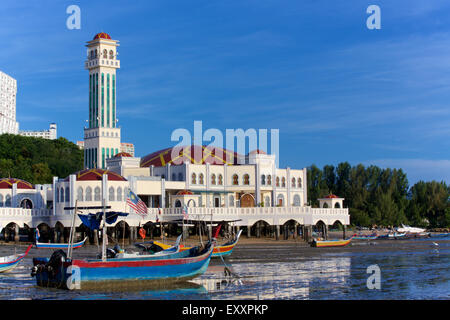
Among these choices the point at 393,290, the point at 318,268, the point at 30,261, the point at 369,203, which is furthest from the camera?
the point at 369,203

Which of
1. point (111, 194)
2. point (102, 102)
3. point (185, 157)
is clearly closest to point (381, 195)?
point (185, 157)

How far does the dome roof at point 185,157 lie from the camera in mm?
91375

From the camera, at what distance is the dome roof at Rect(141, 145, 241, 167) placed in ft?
300

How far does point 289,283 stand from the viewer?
39375mm

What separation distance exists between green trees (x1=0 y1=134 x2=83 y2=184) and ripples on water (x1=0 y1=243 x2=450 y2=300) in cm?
5766

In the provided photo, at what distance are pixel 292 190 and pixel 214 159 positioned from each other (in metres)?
11.1

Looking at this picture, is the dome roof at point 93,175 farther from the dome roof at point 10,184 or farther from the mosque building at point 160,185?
the dome roof at point 10,184

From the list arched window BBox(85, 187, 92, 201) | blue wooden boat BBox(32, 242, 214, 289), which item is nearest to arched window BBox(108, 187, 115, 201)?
arched window BBox(85, 187, 92, 201)

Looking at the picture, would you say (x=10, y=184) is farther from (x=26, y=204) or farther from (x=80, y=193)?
(x=80, y=193)

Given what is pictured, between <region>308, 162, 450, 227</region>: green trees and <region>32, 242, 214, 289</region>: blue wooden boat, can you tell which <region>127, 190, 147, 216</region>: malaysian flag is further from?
<region>308, 162, 450, 227</region>: green trees
